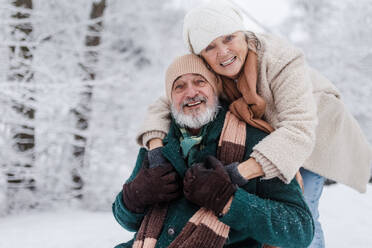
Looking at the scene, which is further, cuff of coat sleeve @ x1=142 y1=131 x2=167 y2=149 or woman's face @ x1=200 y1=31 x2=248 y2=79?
cuff of coat sleeve @ x1=142 y1=131 x2=167 y2=149

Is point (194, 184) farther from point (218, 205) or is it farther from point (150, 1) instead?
point (150, 1)

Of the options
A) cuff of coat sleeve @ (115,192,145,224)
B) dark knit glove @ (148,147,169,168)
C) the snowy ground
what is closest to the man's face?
dark knit glove @ (148,147,169,168)

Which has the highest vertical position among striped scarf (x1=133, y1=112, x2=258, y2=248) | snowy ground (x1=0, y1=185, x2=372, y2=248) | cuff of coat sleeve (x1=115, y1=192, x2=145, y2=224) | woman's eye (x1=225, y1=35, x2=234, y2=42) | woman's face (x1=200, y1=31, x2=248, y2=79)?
woman's eye (x1=225, y1=35, x2=234, y2=42)

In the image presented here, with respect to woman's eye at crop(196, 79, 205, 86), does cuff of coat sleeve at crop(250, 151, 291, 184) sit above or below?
below

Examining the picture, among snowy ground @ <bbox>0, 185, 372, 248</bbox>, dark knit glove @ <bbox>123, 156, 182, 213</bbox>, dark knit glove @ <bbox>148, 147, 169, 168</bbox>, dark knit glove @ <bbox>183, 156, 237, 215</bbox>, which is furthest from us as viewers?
snowy ground @ <bbox>0, 185, 372, 248</bbox>

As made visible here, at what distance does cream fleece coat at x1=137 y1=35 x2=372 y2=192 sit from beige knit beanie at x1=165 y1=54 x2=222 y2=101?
26 centimetres

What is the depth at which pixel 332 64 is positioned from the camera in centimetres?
→ 952

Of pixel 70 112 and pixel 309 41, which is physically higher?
pixel 309 41

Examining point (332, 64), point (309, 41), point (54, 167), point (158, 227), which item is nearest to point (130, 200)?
point (158, 227)

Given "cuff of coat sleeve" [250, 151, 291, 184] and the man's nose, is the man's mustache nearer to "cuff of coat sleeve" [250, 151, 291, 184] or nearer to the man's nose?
the man's nose

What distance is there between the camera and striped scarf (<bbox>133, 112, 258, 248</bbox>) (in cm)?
144

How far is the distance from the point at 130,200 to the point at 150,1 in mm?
5399

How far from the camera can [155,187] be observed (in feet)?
5.15

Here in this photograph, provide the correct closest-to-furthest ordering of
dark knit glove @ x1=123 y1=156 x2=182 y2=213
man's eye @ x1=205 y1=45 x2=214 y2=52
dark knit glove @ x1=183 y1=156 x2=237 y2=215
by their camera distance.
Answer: dark knit glove @ x1=183 y1=156 x2=237 y2=215 → dark knit glove @ x1=123 y1=156 x2=182 y2=213 → man's eye @ x1=205 y1=45 x2=214 y2=52
